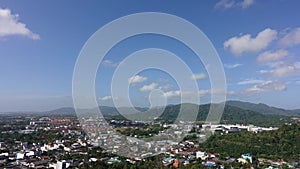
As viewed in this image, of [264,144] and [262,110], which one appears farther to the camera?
[262,110]

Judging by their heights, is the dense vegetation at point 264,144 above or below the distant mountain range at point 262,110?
below

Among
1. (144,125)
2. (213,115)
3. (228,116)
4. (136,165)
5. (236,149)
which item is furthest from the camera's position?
(228,116)

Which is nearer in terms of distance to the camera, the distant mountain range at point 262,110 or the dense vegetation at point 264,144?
the dense vegetation at point 264,144

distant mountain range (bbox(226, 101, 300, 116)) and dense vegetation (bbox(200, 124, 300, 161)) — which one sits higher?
distant mountain range (bbox(226, 101, 300, 116))

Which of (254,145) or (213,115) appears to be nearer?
(213,115)

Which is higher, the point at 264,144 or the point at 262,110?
the point at 262,110

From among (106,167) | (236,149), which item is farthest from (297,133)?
(106,167)

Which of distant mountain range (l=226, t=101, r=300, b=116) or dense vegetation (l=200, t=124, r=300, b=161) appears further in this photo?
distant mountain range (l=226, t=101, r=300, b=116)

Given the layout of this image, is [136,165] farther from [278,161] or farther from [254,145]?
[254,145]
